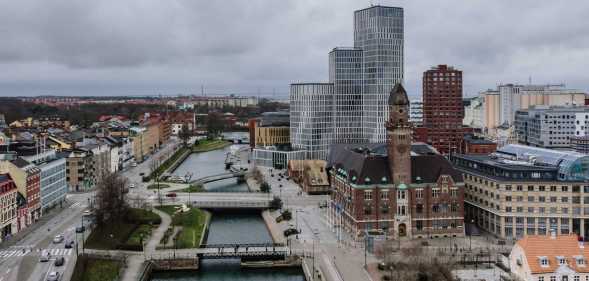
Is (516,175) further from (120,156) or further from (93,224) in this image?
(120,156)

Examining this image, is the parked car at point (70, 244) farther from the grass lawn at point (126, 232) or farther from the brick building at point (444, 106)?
the brick building at point (444, 106)

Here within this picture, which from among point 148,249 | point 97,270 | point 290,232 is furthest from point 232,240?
point 97,270

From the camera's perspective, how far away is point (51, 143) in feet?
417

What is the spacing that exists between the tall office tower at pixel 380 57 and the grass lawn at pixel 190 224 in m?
60.8

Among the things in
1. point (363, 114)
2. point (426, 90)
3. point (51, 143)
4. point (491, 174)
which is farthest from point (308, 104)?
point (491, 174)

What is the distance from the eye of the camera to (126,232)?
256 ft

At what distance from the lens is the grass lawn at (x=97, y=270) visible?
60.1 metres

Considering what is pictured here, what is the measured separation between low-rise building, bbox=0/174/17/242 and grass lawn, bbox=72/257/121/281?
52.5ft

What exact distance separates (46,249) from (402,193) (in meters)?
38.8

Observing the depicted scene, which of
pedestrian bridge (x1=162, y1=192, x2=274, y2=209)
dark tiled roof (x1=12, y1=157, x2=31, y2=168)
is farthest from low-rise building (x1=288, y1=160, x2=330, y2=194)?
dark tiled roof (x1=12, y1=157, x2=31, y2=168)

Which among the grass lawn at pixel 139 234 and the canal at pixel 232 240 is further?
the grass lawn at pixel 139 234

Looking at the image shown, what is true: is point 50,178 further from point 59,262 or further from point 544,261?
point 544,261

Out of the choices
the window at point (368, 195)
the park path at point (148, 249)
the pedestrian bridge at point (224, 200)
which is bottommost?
the park path at point (148, 249)

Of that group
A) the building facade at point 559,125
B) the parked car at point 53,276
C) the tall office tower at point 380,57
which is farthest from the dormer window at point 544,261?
the building facade at point 559,125
